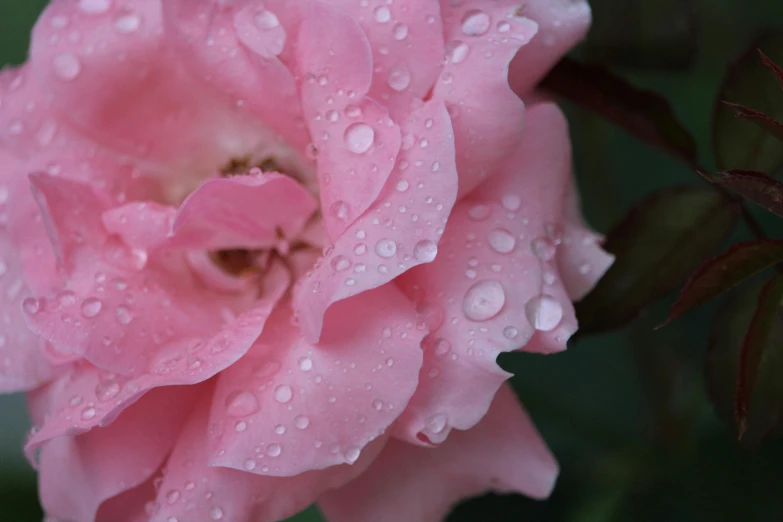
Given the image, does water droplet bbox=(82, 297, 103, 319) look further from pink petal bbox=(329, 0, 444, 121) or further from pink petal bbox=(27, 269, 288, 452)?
pink petal bbox=(329, 0, 444, 121)

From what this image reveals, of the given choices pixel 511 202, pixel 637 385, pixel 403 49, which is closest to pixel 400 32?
pixel 403 49

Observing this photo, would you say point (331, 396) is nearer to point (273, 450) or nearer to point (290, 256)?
point (273, 450)

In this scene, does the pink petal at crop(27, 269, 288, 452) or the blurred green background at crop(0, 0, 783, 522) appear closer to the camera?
the pink petal at crop(27, 269, 288, 452)

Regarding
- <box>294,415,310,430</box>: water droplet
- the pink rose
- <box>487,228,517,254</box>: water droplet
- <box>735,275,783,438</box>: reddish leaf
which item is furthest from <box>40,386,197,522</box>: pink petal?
<box>735,275,783,438</box>: reddish leaf

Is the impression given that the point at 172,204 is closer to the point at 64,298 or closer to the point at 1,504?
the point at 64,298

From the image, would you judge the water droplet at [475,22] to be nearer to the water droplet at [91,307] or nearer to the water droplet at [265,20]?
the water droplet at [265,20]

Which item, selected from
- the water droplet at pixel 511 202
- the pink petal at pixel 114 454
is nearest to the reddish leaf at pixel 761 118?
the water droplet at pixel 511 202

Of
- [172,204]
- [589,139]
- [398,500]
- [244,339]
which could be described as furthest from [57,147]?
[589,139]
